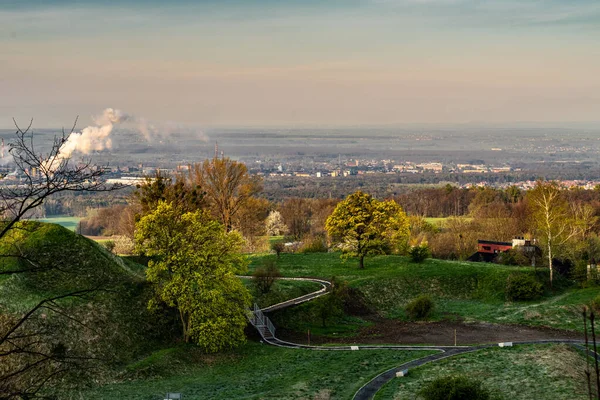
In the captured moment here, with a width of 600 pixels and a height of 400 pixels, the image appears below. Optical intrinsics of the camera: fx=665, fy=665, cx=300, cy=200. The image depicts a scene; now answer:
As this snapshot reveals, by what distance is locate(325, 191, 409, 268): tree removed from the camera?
249 ft

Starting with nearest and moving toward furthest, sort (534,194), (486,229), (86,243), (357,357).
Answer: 1. (357,357)
2. (86,243)
3. (534,194)
4. (486,229)

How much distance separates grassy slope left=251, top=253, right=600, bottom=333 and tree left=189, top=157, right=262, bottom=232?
19189 millimetres

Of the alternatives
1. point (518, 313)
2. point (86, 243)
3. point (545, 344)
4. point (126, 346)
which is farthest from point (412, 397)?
point (86, 243)

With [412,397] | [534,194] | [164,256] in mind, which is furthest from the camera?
[534,194]

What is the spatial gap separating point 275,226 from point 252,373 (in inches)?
3454

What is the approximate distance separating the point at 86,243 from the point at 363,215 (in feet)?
102

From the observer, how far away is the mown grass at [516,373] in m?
38.4

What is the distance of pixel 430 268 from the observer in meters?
75.8

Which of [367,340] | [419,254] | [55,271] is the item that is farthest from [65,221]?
[367,340]

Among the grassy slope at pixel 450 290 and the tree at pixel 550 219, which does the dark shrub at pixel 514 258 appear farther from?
the grassy slope at pixel 450 290

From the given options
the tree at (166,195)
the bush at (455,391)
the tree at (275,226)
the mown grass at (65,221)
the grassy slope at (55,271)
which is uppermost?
the tree at (166,195)

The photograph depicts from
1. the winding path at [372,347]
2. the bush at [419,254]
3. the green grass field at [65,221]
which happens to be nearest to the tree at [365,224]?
the bush at [419,254]

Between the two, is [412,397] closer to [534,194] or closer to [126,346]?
[126,346]

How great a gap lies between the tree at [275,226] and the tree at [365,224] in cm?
5456
